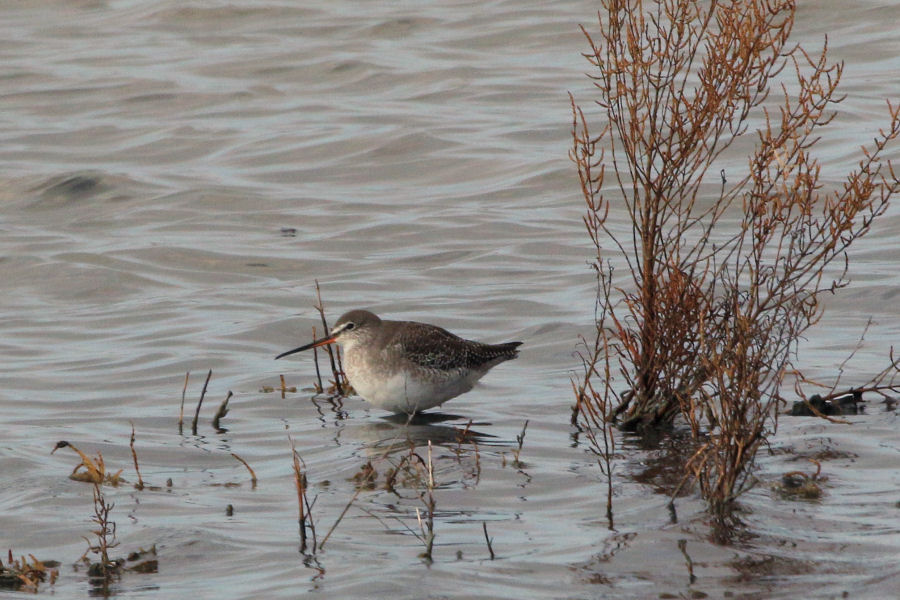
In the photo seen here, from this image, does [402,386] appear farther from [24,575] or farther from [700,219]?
[24,575]

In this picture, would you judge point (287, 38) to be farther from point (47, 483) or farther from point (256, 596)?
point (256, 596)

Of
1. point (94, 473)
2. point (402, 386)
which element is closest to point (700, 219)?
point (402, 386)

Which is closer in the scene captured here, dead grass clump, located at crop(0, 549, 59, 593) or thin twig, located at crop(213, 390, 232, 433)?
dead grass clump, located at crop(0, 549, 59, 593)

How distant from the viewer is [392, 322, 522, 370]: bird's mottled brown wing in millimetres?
9031

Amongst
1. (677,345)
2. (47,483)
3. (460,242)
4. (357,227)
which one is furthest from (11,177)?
(677,345)

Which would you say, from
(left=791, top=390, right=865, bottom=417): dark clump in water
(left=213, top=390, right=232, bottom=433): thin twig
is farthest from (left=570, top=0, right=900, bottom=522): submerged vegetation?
(left=213, top=390, right=232, bottom=433): thin twig

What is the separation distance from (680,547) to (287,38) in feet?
60.8

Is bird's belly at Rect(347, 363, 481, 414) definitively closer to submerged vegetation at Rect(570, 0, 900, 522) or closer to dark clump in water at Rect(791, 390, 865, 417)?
submerged vegetation at Rect(570, 0, 900, 522)

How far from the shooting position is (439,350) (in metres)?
9.09

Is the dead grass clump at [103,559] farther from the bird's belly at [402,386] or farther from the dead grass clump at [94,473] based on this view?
the bird's belly at [402,386]

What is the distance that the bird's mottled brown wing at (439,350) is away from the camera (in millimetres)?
9031

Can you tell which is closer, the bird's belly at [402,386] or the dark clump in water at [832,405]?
the dark clump in water at [832,405]

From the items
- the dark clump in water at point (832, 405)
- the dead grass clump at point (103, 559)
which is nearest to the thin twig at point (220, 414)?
the dead grass clump at point (103, 559)

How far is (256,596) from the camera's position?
572cm
